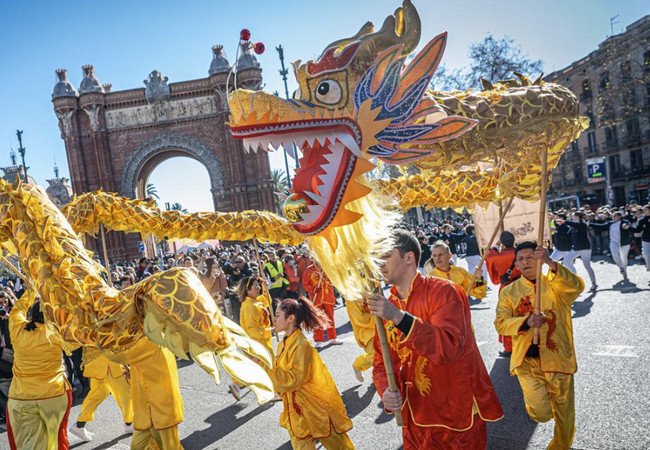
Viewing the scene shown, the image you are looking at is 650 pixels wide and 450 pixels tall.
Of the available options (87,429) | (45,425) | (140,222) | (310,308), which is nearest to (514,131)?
(310,308)

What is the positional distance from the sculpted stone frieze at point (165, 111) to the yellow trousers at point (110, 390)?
23833 millimetres

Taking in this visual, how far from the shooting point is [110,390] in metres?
5.45

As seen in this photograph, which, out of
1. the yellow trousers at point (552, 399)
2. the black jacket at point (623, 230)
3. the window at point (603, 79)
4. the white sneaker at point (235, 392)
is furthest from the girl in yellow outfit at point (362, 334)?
the window at point (603, 79)

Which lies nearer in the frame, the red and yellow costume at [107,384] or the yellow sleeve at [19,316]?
the yellow sleeve at [19,316]

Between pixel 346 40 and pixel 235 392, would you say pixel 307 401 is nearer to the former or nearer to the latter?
pixel 235 392

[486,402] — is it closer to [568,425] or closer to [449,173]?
[568,425]

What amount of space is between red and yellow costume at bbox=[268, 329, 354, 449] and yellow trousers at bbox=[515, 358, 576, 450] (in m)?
1.48

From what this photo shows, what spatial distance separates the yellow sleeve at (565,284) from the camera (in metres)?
3.75

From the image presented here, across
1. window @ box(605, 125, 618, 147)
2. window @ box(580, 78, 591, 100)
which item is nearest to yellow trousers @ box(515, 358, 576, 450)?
window @ box(580, 78, 591, 100)

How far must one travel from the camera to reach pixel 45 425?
4.15m

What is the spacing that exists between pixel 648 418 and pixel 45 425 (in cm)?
526

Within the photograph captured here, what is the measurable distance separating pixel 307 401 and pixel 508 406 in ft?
7.64

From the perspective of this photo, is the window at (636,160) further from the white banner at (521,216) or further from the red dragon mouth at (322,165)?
the red dragon mouth at (322,165)

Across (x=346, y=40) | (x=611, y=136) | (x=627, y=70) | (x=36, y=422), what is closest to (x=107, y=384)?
(x=36, y=422)
